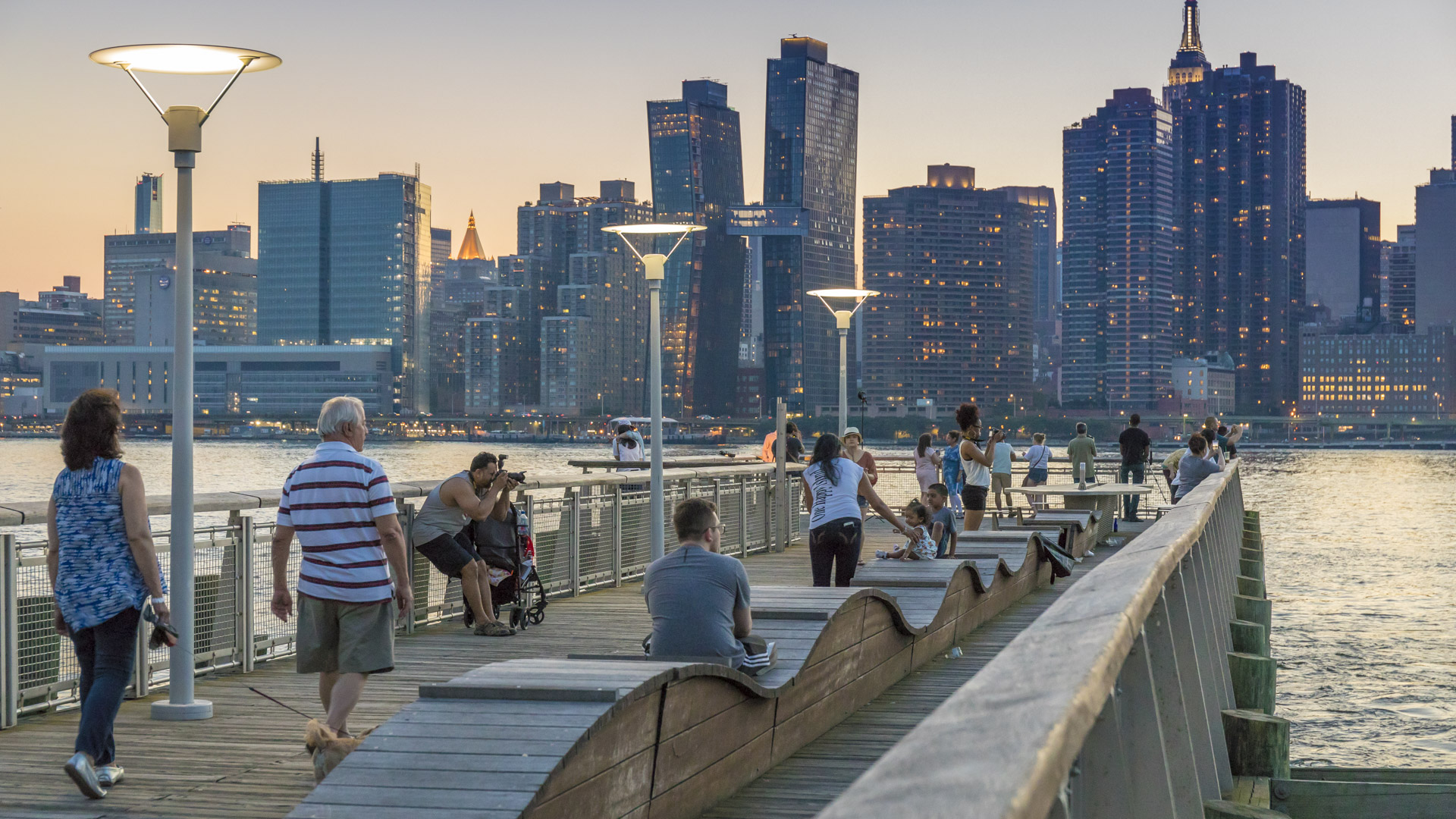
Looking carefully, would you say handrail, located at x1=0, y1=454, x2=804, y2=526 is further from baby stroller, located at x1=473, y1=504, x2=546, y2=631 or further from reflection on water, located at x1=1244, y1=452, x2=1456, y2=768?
reflection on water, located at x1=1244, y1=452, x2=1456, y2=768

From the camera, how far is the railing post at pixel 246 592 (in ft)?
29.5

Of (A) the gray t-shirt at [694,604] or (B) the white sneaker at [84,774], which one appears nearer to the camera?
(B) the white sneaker at [84,774]

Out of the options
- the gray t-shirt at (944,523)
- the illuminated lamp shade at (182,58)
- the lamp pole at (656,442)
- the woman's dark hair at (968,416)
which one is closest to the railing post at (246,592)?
the illuminated lamp shade at (182,58)

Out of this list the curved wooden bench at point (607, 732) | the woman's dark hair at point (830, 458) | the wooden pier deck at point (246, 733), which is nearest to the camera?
the curved wooden bench at point (607, 732)

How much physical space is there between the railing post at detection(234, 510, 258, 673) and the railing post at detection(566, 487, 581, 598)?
4326mm

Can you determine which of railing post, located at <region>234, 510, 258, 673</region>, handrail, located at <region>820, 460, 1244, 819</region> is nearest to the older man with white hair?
railing post, located at <region>234, 510, 258, 673</region>

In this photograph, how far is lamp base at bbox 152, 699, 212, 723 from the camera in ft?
24.8

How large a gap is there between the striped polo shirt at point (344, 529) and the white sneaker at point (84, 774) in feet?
3.55

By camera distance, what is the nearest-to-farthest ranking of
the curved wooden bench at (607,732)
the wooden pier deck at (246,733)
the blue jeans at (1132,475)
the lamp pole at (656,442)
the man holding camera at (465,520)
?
1. the curved wooden bench at (607,732)
2. the wooden pier deck at (246,733)
3. the man holding camera at (465,520)
4. the lamp pole at (656,442)
5. the blue jeans at (1132,475)

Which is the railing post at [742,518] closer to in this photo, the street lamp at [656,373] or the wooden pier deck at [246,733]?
the street lamp at [656,373]

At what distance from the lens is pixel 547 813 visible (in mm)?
4367

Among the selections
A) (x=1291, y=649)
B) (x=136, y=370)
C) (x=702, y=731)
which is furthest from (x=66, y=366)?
(x=702, y=731)

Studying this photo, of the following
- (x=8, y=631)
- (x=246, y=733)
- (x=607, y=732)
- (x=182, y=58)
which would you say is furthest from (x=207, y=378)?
(x=607, y=732)

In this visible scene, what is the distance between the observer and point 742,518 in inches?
714
